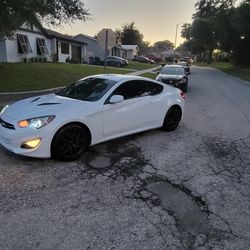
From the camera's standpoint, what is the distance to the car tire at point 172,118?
7.61m

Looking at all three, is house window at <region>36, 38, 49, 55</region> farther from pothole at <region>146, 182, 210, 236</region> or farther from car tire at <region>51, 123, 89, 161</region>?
pothole at <region>146, 182, 210, 236</region>

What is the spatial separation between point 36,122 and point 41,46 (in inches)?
1154

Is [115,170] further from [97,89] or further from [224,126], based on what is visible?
[224,126]

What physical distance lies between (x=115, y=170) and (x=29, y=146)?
A: 1.49 meters

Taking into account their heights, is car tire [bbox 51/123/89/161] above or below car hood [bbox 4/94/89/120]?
below

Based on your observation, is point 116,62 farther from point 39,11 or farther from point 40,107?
point 40,107

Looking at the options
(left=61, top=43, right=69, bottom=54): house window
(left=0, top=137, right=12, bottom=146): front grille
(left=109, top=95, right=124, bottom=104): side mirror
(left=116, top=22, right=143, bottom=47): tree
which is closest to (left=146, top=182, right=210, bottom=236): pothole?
(left=109, top=95, right=124, bottom=104): side mirror

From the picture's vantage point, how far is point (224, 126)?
8.57m

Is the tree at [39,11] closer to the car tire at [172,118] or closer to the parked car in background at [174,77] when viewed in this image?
the parked car in background at [174,77]

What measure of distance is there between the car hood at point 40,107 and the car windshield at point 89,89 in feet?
0.88

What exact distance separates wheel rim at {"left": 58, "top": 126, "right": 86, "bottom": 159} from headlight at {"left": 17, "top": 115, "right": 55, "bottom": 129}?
335mm

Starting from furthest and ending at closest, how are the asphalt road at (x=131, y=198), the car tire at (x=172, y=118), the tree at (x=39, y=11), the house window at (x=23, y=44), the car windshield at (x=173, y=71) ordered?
the house window at (x=23, y=44), the car windshield at (x=173, y=71), the tree at (x=39, y=11), the car tire at (x=172, y=118), the asphalt road at (x=131, y=198)

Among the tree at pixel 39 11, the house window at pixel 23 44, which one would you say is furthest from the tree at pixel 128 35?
the tree at pixel 39 11

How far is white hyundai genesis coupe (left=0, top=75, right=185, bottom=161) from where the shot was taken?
504cm
